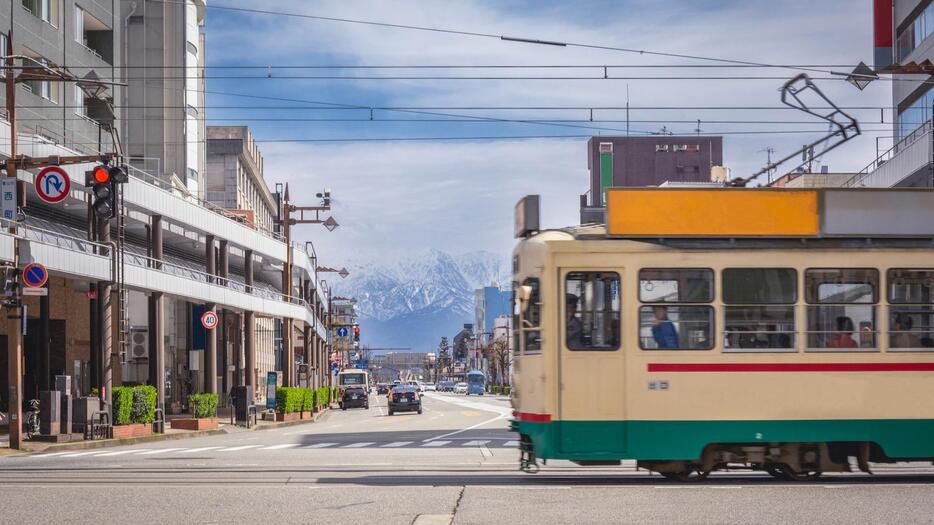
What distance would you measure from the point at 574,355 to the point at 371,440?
55.9 feet

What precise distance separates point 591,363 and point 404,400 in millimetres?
48105

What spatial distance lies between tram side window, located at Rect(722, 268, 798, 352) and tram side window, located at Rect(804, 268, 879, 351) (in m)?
0.31

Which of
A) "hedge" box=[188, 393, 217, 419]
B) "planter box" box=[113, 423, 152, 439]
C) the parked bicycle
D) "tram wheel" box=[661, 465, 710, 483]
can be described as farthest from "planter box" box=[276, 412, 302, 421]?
"tram wheel" box=[661, 465, 710, 483]

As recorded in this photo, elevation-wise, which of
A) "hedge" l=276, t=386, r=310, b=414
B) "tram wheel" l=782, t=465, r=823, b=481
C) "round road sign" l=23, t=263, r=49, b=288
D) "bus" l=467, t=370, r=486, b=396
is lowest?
"bus" l=467, t=370, r=486, b=396

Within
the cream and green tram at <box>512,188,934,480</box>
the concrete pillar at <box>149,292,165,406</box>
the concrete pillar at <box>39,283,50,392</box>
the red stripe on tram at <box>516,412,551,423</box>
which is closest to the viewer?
the red stripe on tram at <box>516,412,551,423</box>

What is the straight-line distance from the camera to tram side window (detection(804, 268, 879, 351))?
1606 cm

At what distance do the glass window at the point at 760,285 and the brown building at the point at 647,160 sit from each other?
121m

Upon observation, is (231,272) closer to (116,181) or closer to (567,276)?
(116,181)

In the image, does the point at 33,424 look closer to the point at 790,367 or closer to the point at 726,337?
the point at 726,337

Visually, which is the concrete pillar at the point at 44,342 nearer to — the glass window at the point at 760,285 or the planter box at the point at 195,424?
the planter box at the point at 195,424

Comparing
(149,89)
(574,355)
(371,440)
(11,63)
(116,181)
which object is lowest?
(371,440)

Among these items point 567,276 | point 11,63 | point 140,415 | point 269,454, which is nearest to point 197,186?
point 140,415

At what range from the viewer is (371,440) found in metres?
32.0

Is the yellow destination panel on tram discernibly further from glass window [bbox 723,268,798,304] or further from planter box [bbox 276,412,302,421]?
planter box [bbox 276,412,302,421]
